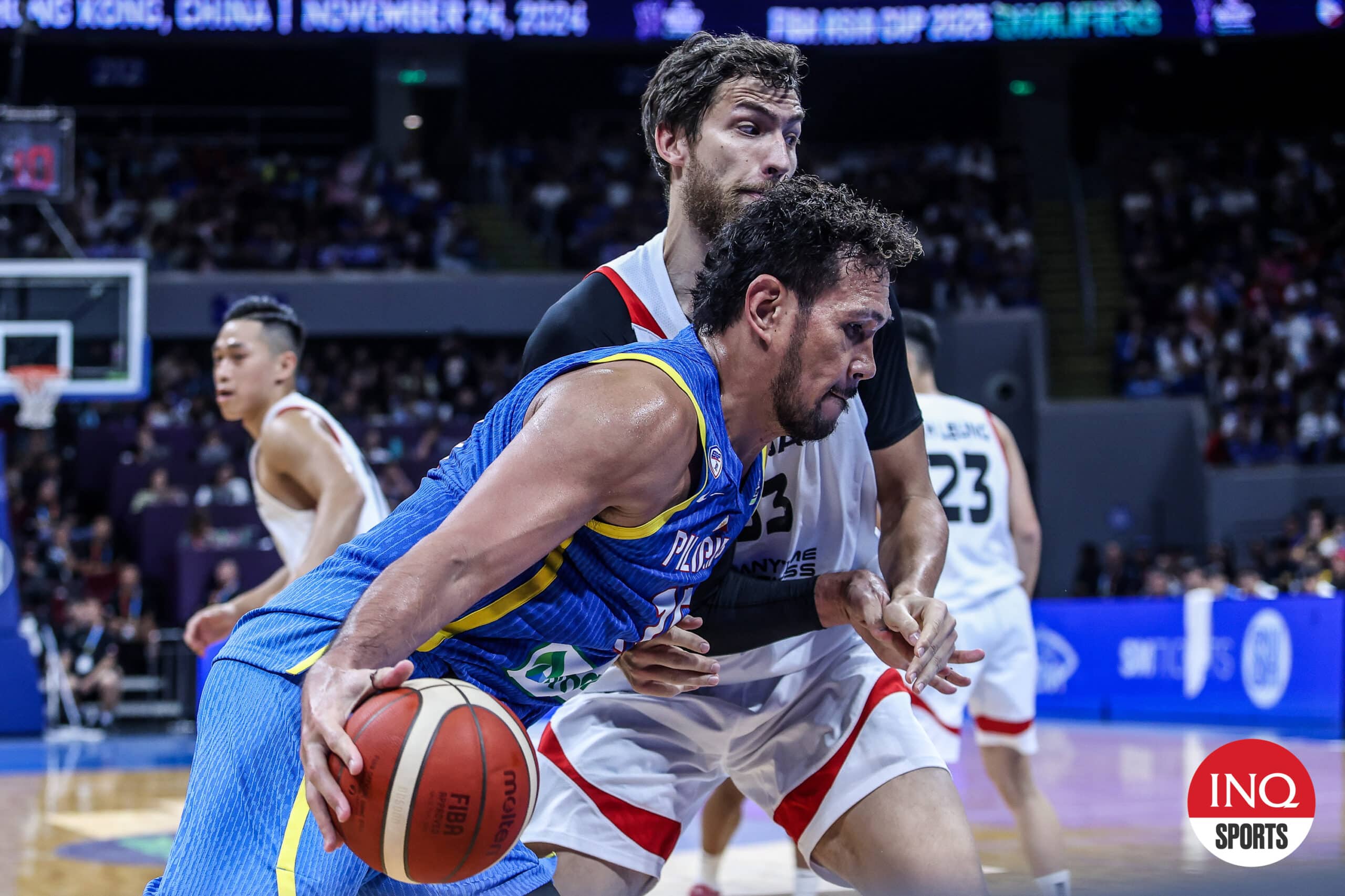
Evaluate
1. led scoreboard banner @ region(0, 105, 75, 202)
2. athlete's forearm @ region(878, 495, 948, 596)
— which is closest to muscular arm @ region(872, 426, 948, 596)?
athlete's forearm @ region(878, 495, 948, 596)

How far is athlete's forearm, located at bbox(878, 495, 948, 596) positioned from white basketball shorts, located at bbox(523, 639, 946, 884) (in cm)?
34

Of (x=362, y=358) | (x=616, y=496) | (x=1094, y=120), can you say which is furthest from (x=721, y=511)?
(x=1094, y=120)

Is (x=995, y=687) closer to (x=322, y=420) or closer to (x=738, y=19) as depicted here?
(x=322, y=420)

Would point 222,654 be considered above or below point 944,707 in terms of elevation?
above

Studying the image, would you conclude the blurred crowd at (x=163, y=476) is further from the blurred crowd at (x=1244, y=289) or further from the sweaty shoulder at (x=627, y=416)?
the sweaty shoulder at (x=627, y=416)

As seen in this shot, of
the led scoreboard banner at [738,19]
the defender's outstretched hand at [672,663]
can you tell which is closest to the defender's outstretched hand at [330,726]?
the defender's outstretched hand at [672,663]

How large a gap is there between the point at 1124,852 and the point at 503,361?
1425cm

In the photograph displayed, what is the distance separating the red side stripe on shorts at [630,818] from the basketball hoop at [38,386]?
35.2ft

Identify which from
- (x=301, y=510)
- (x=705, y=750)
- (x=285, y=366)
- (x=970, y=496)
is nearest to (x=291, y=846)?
(x=705, y=750)

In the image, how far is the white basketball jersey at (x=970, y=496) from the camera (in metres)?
5.75

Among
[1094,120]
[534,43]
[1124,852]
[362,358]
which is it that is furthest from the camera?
[1094,120]

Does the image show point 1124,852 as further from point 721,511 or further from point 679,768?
point 721,511

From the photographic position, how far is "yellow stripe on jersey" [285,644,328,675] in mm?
→ 2254

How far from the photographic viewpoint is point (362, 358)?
18.9 meters
